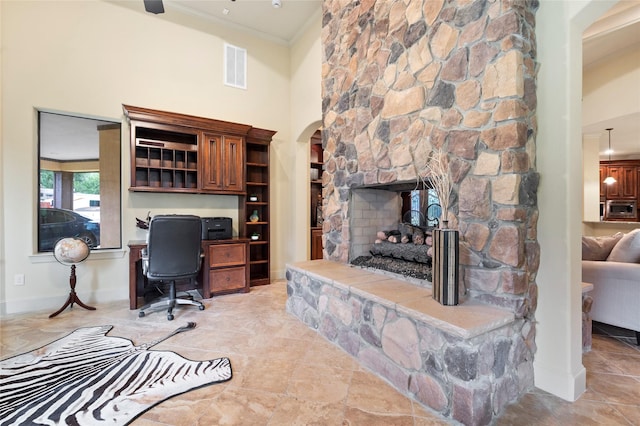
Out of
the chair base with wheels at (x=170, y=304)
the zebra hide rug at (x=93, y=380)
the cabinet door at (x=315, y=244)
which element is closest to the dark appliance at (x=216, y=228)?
the chair base with wheels at (x=170, y=304)

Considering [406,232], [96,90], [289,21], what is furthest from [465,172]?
[96,90]

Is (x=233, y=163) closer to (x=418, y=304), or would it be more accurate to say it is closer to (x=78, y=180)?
(x=78, y=180)

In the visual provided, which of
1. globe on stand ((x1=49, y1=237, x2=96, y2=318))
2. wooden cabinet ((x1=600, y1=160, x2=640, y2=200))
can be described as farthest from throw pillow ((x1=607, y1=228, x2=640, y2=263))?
wooden cabinet ((x1=600, y1=160, x2=640, y2=200))

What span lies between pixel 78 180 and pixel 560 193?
191 inches

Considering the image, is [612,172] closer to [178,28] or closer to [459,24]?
[459,24]

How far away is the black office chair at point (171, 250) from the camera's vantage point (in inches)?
116

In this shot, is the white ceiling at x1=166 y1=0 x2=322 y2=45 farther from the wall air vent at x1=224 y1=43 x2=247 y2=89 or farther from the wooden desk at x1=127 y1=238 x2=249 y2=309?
the wooden desk at x1=127 y1=238 x2=249 y2=309

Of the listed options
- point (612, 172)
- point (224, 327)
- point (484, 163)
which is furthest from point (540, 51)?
point (612, 172)

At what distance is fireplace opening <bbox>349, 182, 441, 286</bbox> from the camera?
8.66 feet

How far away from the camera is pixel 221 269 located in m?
3.81

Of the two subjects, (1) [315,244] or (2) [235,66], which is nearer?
(2) [235,66]

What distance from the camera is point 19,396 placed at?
1.74m

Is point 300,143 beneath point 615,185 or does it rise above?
above

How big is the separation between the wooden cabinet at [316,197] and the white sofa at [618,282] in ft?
12.2
